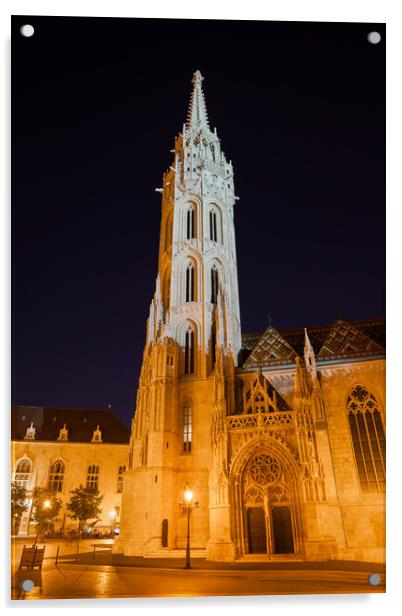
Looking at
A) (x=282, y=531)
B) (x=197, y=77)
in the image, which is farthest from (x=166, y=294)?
(x=282, y=531)

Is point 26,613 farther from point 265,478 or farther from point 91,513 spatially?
point 91,513

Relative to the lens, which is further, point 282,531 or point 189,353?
point 189,353

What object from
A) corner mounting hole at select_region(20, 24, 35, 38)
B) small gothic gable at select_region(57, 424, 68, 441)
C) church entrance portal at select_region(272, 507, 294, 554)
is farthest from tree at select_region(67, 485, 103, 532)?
corner mounting hole at select_region(20, 24, 35, 38)

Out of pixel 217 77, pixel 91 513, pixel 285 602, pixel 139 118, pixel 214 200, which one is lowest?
pixel 91 513

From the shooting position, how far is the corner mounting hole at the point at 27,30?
30.0 feet

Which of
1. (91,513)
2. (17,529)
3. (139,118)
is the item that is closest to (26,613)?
(17,529)

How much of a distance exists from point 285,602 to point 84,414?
78.7ft

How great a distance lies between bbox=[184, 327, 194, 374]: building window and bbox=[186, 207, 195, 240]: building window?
20.7ft

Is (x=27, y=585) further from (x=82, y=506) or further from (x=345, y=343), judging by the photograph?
(x=345, y=343)

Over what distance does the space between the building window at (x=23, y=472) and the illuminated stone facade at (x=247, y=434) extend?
6.53 meters

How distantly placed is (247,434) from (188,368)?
5473 millimetres

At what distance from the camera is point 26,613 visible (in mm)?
7473

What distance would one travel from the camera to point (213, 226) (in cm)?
2598

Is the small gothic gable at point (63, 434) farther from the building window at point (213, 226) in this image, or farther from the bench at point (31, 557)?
the bench at point (31, 557)
